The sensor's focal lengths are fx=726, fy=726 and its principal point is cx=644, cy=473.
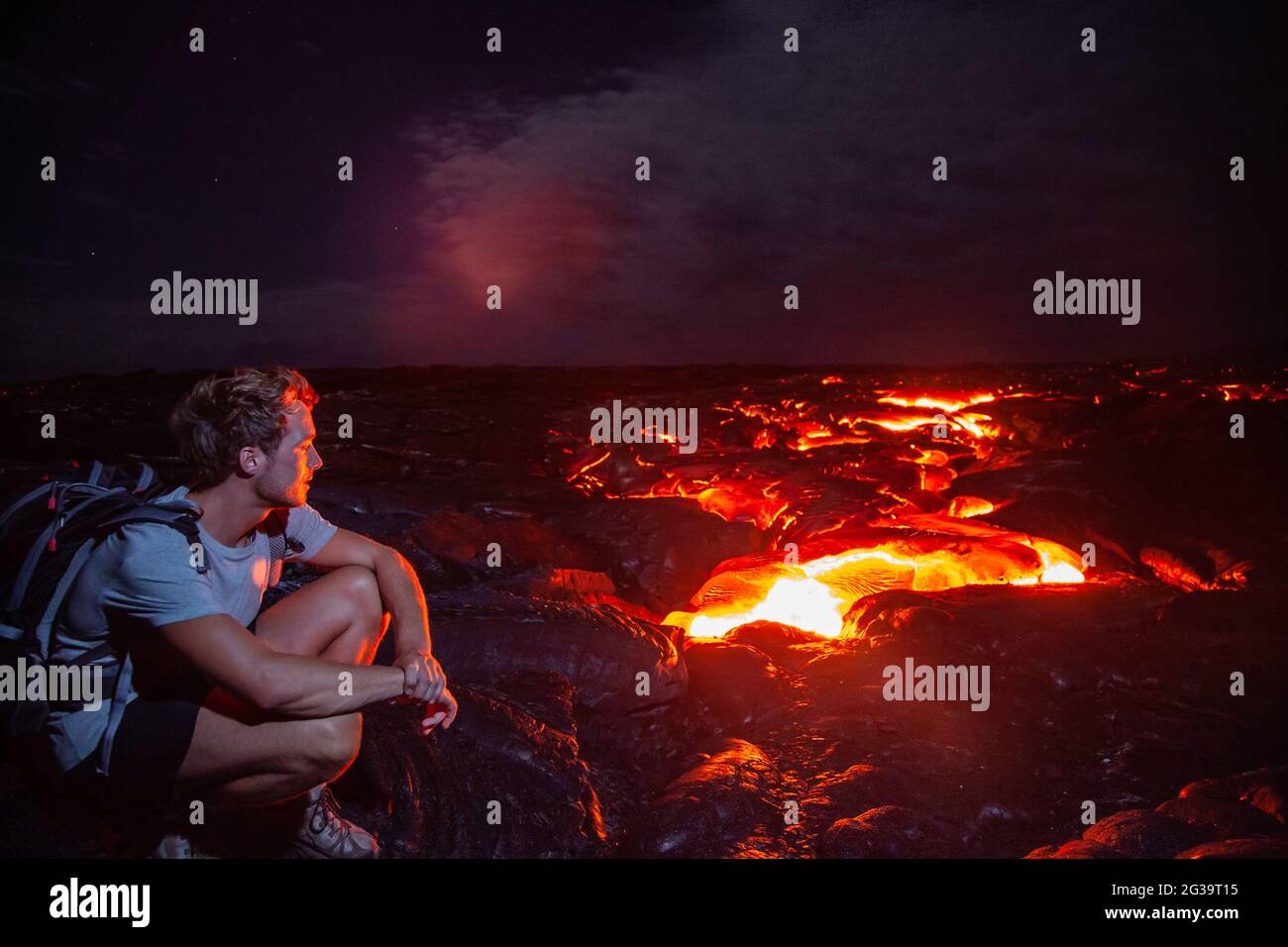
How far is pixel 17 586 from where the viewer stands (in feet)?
6.91

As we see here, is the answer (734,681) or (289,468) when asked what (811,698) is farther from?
(289,468)

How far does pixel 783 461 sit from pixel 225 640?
30.5 feet

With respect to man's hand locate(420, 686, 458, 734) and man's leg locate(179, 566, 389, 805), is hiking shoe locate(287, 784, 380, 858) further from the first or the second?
man's hand locate(420, 686, 458, 734)

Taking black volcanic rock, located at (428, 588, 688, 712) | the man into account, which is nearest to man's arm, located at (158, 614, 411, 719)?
the man

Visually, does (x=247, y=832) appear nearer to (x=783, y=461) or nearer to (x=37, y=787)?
(x=37, y=787)

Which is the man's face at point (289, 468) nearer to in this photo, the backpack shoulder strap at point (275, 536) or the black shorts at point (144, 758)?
the backpack shoulder strap at point (275, 536)

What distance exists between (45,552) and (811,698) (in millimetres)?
3905

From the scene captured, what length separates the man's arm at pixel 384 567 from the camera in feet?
9.96

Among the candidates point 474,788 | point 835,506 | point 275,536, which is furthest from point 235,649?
point 835,506

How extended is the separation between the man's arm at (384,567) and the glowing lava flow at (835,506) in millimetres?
3381

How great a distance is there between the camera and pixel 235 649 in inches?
86.3

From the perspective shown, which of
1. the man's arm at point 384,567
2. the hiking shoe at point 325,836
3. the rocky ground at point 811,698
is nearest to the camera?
the hiking shoe at point 325,836

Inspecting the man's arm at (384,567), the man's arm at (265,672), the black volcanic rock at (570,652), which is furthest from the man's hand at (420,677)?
the black volcanic rock at (570,652)
